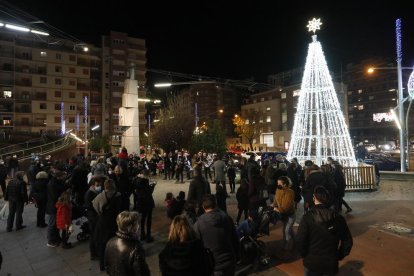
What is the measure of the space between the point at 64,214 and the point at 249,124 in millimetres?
65414

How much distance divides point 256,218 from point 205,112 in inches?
3547

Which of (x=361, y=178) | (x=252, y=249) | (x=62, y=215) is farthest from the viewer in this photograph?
(x=361, y=178)

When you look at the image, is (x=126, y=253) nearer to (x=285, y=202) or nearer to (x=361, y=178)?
(x=285, y=202)

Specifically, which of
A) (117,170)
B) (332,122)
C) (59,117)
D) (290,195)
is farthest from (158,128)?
(59,117)

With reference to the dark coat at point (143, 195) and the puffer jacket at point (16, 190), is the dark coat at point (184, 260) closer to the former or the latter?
the dark coat at point (143, 195)

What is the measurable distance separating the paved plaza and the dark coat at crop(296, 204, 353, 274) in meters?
2.20

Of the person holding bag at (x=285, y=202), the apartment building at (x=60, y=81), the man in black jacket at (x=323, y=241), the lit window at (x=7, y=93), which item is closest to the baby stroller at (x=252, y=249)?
the person holding bag at (x=285, y=202)

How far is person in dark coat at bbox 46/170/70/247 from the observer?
25.7 ft

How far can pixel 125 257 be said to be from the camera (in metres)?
3.42

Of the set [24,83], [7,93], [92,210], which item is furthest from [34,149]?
[24,83]

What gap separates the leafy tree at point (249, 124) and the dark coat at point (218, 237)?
6607 cm

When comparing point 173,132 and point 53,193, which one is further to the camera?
point 173,132

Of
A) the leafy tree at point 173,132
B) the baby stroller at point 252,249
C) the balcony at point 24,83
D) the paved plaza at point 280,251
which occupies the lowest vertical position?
the paved plaza at point 280,251

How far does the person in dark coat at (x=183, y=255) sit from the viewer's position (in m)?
3.13
